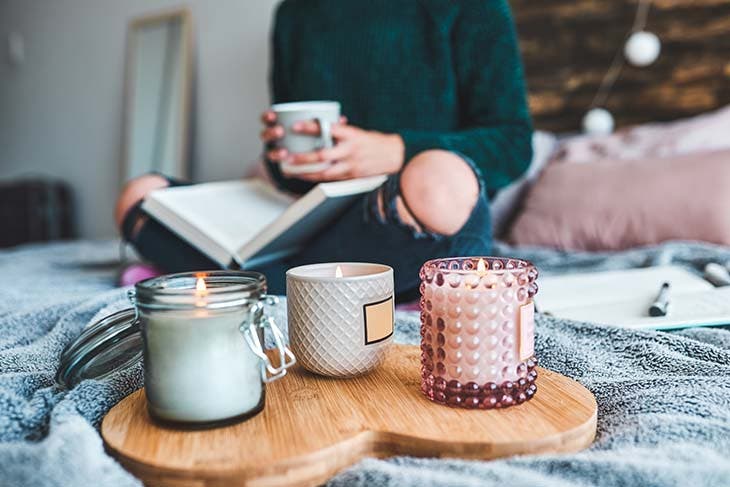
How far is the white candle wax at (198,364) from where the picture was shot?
515 mm

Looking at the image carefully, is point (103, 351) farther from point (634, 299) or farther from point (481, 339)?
point (634, 299)

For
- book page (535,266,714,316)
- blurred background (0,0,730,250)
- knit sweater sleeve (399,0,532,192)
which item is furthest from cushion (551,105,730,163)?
book page (535,266,714,316)

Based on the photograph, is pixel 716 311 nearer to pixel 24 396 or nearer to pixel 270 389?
pixel 270 389

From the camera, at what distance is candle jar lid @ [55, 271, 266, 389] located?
1.71 feet

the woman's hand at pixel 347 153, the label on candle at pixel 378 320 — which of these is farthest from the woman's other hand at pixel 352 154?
the label on candle at pixel 378 320

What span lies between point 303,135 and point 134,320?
0.58 metres

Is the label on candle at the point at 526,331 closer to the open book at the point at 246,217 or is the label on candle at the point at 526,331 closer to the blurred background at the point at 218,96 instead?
the open book at the point at 246,217

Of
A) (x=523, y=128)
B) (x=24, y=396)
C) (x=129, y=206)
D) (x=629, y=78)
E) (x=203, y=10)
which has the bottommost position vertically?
(x=24, y=396)

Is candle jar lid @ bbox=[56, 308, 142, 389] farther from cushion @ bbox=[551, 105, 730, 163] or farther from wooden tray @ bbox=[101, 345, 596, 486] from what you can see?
cushion @ bbox=[551, 105, 730, 163]

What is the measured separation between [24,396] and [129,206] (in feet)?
2.52

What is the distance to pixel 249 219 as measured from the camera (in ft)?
4.11

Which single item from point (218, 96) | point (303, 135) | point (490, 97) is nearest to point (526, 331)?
point (303, 135)

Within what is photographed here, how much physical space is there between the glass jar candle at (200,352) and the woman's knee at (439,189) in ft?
1.70

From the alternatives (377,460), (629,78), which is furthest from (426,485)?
(629,78)
